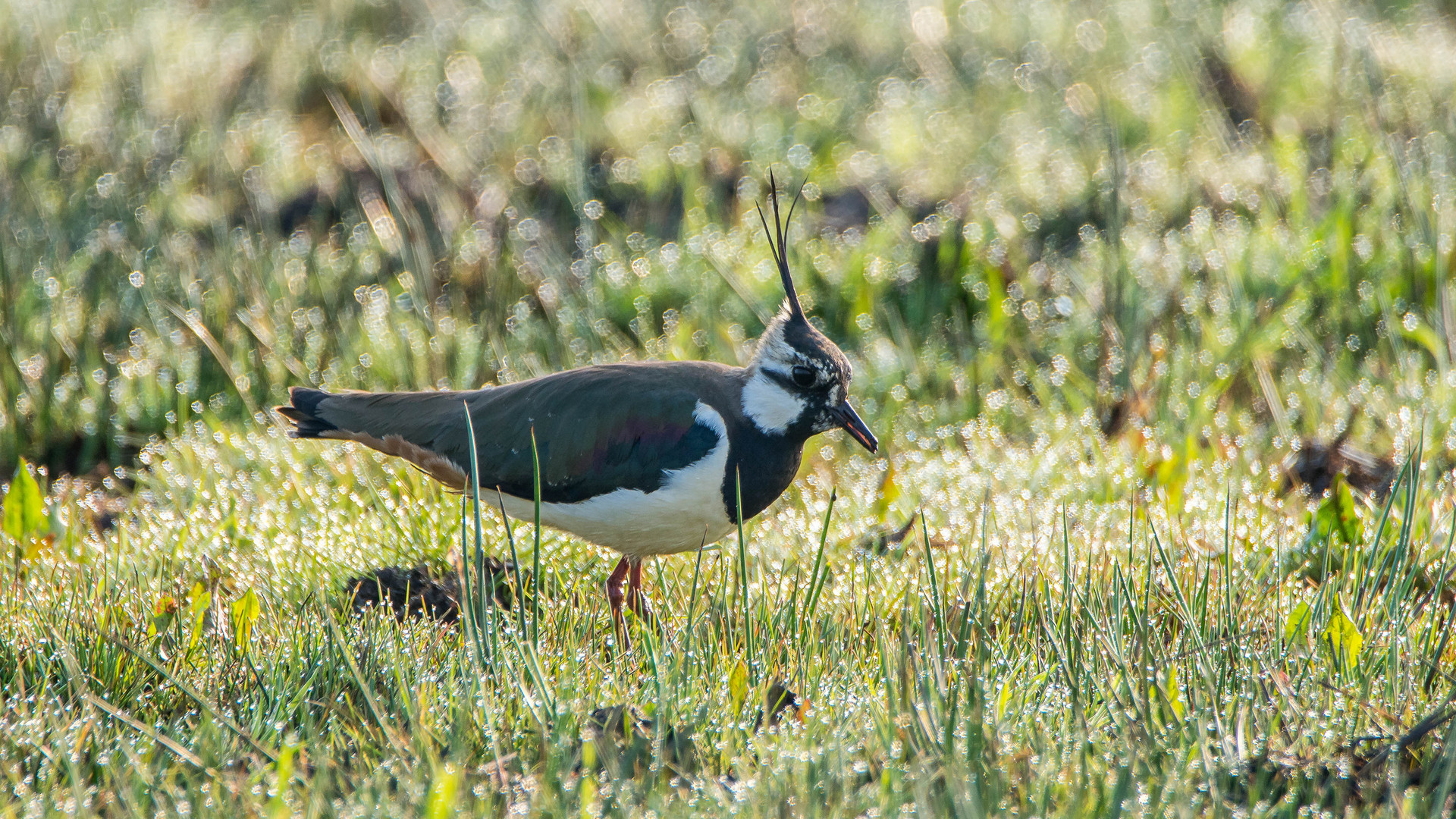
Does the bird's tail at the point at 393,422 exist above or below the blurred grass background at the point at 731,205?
below

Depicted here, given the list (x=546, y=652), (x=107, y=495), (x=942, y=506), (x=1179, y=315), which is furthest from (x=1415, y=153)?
(x=107, y=495)

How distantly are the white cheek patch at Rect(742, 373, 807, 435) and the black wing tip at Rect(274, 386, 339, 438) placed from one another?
1196mm

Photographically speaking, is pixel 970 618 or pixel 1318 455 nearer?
pixel 970 618

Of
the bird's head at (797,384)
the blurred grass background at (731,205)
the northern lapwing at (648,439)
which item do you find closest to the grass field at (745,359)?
the blurred grass background at (731,205)

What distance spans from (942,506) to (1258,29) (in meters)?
5.29

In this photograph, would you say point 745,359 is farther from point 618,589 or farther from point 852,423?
point 618,589

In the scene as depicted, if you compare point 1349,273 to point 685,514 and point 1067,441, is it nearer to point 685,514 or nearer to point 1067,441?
point 1067,441

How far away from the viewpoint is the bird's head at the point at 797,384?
10.8ft

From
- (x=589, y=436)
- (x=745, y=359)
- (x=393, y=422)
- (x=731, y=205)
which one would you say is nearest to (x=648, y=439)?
(x=589, y=436)

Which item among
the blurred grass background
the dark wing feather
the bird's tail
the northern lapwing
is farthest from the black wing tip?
the blurred grass background

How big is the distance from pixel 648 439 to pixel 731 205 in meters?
3.08

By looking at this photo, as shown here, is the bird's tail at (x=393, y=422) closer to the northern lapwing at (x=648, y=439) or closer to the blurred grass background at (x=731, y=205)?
the northern lapwing at (x=648, y=439)

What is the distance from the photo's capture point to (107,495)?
425 cm

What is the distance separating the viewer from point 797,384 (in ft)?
10.9
